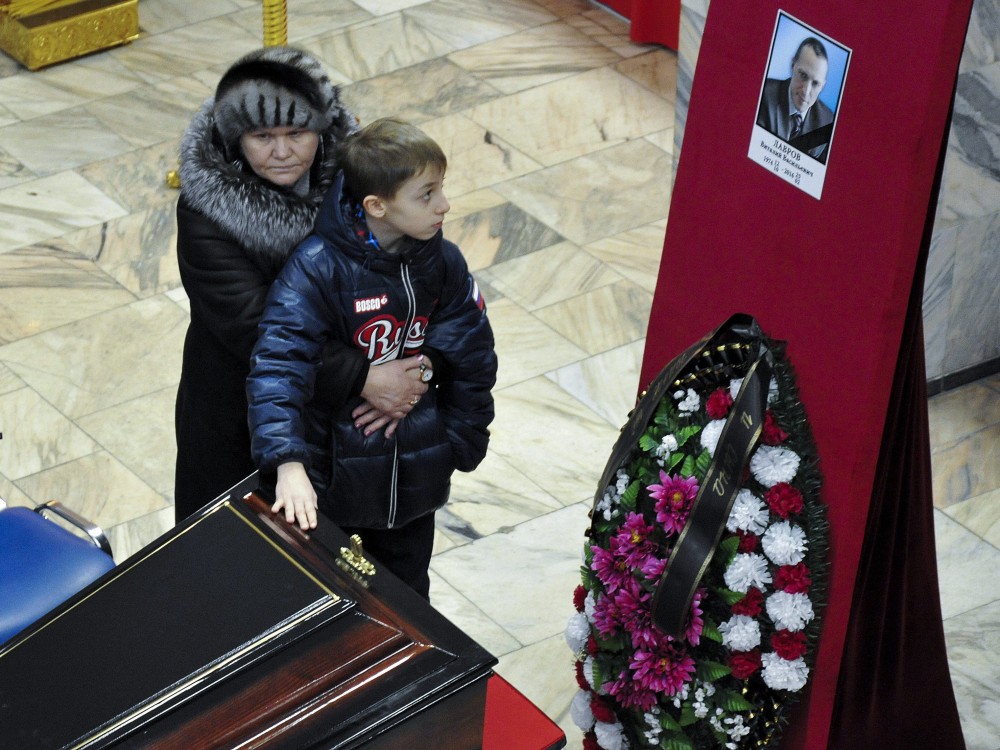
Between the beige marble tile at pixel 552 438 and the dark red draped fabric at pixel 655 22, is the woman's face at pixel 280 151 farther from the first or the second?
the dark red draped fabric at pixel 655 22

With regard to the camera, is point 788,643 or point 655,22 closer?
point 788,643

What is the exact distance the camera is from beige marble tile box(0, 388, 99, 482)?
14.9ft

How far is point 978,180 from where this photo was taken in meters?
4.57

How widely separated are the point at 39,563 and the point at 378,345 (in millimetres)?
773

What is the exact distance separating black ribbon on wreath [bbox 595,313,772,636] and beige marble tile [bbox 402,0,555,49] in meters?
4.22

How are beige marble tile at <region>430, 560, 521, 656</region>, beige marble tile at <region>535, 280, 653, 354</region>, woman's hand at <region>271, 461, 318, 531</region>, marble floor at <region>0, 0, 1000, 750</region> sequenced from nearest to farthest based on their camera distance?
woman's hand at <region>271, 461, 318, 531</region>
beige marble tile at <region>430, 560, 521, 656</region>
marble floor at <region>0, 0, 1000, 750</region>
beige marble tile at <region>535, 280, 653, 354</region>

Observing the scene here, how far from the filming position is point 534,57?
685 cm

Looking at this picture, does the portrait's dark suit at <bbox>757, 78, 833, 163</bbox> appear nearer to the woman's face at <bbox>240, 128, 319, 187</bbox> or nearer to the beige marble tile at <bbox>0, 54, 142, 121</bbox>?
the woman's face at <bbox>240, 128, 319, 187</bbox>

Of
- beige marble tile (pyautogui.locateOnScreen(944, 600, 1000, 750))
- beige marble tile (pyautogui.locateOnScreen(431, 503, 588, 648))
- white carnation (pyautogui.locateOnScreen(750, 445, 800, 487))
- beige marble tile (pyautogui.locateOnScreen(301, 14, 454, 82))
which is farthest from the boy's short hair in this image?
beige marble tile (pyautogui.locateOnScreen(301, 14, 454, 82))

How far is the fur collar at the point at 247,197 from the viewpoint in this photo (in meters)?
2.92

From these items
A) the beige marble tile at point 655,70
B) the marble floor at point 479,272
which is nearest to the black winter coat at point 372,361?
the marble floor at point 479,272

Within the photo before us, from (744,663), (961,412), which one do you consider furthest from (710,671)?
(961,412)

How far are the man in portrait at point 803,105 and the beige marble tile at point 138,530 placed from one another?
2.09 metres

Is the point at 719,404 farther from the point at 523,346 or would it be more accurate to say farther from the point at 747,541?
the point at 523,346
